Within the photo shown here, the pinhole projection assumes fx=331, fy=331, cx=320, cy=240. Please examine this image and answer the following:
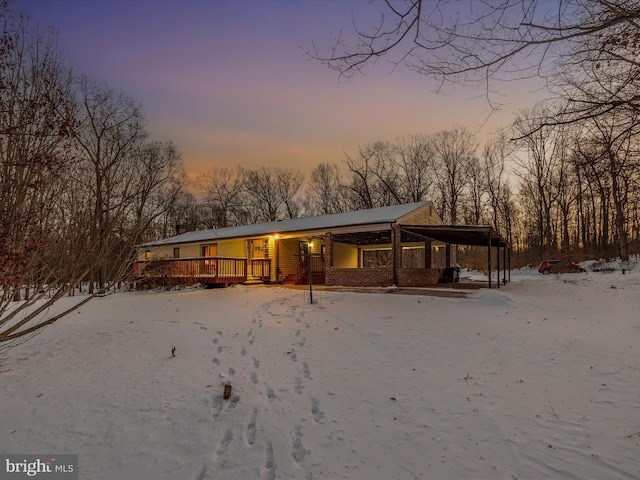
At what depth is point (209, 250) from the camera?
22141 millimetres

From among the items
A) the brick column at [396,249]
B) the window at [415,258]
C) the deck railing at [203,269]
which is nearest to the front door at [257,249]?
the deck railing at [203,269]

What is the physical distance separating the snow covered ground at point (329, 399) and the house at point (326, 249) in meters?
6.10

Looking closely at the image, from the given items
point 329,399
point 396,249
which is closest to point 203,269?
point 396,249

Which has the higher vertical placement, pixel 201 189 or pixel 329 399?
pixel 201 189

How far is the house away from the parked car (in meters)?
11.3

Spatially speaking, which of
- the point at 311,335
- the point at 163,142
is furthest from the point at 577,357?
the point at 163,142

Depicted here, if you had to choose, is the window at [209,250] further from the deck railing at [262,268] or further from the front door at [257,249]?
the deck railing at [262,268]

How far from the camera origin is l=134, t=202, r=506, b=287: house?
47.9 ft

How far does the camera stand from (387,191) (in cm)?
3797

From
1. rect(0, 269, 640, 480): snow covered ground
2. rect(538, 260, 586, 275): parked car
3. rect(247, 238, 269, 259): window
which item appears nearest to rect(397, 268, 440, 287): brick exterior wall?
rect(0, 269, 640, 480): snow covered ground

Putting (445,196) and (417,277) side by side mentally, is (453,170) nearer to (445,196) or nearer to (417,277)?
(445,196)

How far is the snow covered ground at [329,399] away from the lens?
3166 millimetres

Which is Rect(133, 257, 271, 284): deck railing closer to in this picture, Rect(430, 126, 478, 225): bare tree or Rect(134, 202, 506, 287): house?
Rect(134, 202, 506, 287): house

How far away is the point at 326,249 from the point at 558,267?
2052cm
